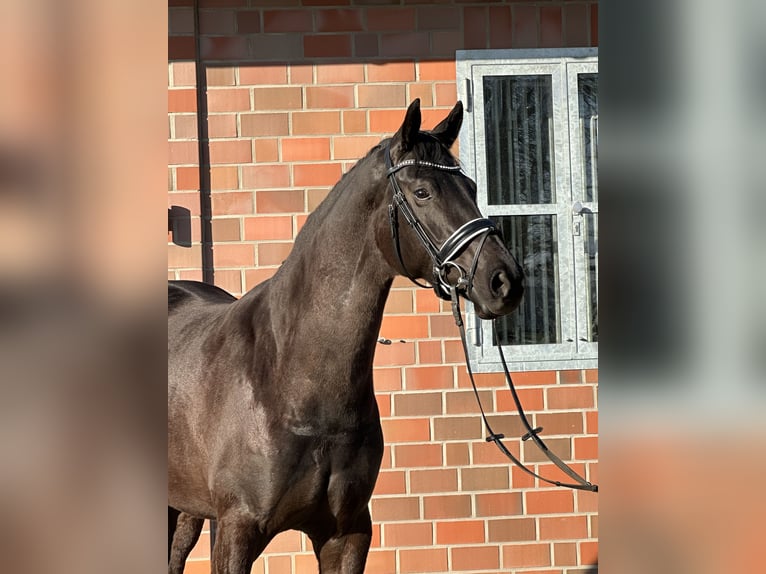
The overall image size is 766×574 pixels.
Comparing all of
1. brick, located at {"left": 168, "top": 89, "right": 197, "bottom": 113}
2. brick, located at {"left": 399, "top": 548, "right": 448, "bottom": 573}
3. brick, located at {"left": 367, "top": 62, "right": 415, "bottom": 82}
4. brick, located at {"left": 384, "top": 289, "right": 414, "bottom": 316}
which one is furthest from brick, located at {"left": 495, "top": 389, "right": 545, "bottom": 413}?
brick, located at {"left": 168, "top": 89, "right": 197, "bottom": 113}

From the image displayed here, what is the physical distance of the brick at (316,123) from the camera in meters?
4.18

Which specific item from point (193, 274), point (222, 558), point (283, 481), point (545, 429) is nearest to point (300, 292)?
point (283, 481)

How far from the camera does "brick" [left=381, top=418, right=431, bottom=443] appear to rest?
415 centimetres

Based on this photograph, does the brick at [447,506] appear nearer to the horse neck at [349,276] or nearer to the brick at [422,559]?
the brick at [422,559]

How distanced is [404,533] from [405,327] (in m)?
0.94

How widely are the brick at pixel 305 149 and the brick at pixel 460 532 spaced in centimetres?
176

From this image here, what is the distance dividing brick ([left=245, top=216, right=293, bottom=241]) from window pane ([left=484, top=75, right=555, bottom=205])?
96cm

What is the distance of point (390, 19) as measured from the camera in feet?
13.8

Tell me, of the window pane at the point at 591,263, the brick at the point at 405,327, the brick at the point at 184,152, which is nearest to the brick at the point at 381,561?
the brick at the point at 405,327

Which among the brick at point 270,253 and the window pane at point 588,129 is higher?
the window pane at point 588,129

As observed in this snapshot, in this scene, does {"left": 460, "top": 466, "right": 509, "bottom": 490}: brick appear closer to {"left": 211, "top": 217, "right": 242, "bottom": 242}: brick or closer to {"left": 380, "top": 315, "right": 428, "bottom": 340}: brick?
{"left": 380, "top": 315, "right": 428, "bottom": 340}: brick
